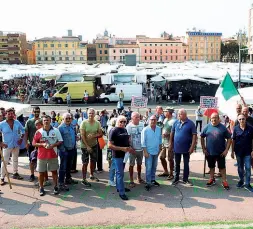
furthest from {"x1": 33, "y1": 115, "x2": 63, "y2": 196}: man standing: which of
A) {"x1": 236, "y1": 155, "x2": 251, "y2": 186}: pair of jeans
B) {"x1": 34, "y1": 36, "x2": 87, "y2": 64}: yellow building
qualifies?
{"x1": 34, "y1": 36, "x2": 87, "y2": 64}: yellow building

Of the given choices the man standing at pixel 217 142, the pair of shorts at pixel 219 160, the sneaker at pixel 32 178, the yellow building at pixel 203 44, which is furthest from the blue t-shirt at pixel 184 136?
the yellow building at pixel 203 44

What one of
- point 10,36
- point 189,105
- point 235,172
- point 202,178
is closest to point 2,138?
point 202,178

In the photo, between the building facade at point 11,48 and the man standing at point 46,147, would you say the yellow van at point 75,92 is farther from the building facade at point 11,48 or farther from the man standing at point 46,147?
the building facade at point 11,48

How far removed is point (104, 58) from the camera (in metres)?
127

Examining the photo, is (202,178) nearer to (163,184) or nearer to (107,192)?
(163,184)

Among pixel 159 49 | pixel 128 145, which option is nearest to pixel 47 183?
pixel 128 145

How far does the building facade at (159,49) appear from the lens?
128 meters

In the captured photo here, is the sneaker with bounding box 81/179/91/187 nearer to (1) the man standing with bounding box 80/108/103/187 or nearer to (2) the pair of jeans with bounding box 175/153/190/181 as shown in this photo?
(1) the man standing with bounding box 80/108/103/187

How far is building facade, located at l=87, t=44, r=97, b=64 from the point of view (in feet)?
421

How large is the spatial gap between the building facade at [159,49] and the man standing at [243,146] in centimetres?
12184

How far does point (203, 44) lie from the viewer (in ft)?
445

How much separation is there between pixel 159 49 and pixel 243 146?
4944 inches

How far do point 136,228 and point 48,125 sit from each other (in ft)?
8.40

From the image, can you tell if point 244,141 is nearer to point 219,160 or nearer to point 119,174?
point 219,160
